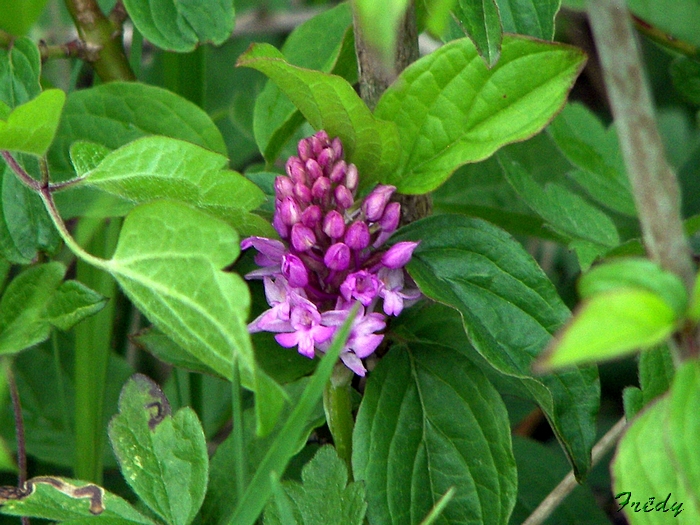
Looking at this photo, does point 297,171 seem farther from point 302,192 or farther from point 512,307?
point 512,307

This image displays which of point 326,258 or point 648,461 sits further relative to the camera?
point 326,258

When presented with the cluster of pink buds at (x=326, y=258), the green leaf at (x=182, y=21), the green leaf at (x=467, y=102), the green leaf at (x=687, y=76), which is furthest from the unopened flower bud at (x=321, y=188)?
the green leaf at (x=687, y=76)

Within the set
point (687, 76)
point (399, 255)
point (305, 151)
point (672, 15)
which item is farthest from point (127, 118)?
point (672, 15)

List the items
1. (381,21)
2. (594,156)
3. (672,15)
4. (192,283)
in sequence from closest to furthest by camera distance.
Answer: (381,21) < (192,283) < (594,156) < (672,15)

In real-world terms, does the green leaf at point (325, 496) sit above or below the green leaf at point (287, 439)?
below

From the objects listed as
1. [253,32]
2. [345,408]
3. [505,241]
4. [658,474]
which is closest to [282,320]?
[345,408]

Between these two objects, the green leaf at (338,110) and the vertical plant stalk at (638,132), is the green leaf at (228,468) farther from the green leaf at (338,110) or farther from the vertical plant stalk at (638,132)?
the vertical plant stalk at (638,132)
